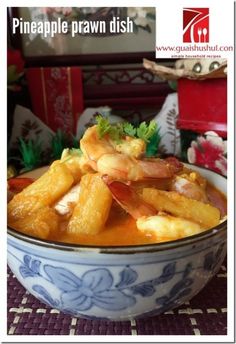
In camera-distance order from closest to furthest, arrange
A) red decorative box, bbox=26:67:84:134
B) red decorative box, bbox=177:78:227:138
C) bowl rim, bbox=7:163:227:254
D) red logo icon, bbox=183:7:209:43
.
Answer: bowl rim, bbox=7:163:227:254
red logo icon, bbox=183:7:209:43
red decorative box, bbox=177:78:227:138
red decorative box, bbox=26:67:84:134

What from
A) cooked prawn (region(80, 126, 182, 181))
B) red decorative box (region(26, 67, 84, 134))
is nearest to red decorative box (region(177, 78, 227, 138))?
red decorative box (region(26, 67, 84, 134))

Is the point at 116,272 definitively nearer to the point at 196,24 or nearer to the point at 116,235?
the point at 116,235

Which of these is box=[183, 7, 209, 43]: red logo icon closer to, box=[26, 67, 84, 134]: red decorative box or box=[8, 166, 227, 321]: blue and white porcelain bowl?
box=[8, 166, 227, 321]: blue and white porcelain bowl

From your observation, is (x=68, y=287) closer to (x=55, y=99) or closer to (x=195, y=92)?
(x=195, y=92)

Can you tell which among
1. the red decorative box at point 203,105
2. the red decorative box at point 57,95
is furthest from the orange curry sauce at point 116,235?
the red decorative box at point 57,95

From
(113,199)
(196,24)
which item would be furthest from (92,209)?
(196,24)

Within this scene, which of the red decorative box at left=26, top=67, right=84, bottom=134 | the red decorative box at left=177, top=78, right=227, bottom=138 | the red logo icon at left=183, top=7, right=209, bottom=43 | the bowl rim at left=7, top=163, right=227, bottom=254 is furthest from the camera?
the red decorative box at left=26, top=67, right=84, bottom=134

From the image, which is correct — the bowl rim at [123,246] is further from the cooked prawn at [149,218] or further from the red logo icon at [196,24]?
the red logo icon at [196,24]
